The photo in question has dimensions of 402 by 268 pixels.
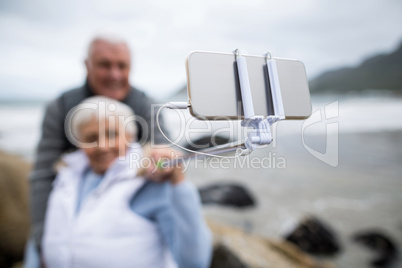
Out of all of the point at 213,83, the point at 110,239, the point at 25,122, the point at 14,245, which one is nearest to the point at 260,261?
the point at 110,239

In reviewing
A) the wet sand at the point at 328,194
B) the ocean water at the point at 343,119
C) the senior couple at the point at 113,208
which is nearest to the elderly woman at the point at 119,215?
the senior couple at the point at 113,208

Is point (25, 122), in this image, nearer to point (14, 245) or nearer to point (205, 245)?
point (14, 245)

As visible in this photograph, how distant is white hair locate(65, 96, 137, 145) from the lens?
69.9 inches

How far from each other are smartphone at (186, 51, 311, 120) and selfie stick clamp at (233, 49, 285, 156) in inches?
0.6

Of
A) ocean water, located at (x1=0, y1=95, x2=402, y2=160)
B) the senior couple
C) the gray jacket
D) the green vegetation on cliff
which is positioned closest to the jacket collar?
the senior couple

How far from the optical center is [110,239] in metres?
1.63

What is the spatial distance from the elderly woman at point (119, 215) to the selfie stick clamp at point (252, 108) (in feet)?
3.17

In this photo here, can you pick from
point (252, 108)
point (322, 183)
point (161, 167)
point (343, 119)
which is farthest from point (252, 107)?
point (343, 119)

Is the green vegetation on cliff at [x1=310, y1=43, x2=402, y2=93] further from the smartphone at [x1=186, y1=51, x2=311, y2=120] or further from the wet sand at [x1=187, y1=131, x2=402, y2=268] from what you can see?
the smartphone at [x1=186, y1=51, x2=311, y2=120]

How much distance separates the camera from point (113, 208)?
1656 millimetres

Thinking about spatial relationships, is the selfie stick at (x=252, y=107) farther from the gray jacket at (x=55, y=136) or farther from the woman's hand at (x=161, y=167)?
the gray jacket at (x=55, y=136)

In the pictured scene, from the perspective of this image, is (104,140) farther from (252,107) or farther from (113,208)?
(252,107)

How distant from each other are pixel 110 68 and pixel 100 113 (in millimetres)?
583

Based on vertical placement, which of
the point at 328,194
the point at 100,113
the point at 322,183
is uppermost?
the point at 100,113
